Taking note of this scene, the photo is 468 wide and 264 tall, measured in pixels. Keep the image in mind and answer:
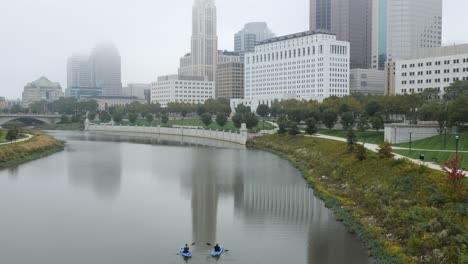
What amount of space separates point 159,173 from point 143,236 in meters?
20.0

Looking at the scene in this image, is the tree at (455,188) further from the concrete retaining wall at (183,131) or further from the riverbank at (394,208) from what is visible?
the concrete retaining wall at (183,131)

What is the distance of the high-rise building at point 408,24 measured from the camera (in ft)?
415

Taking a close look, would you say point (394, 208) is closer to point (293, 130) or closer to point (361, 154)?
point (361, 154)

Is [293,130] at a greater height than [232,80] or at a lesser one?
lesser

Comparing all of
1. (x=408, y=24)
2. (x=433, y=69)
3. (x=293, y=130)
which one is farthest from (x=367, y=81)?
(x=293, y=130)

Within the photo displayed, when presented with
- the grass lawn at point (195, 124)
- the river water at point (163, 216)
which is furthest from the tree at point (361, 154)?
the grass lawn at point (195, 124)

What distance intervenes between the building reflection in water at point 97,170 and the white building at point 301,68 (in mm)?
65950

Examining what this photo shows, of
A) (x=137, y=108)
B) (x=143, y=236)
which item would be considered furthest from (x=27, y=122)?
(x=143, y=236)

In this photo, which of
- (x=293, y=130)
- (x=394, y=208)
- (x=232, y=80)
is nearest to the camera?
(x=394, y=208)

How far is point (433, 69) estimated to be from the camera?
8462cm

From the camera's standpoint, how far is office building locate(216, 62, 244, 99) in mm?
177375

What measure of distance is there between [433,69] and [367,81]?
56981 mm

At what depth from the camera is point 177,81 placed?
16912 cm

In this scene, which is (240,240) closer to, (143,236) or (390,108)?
(143,236)
